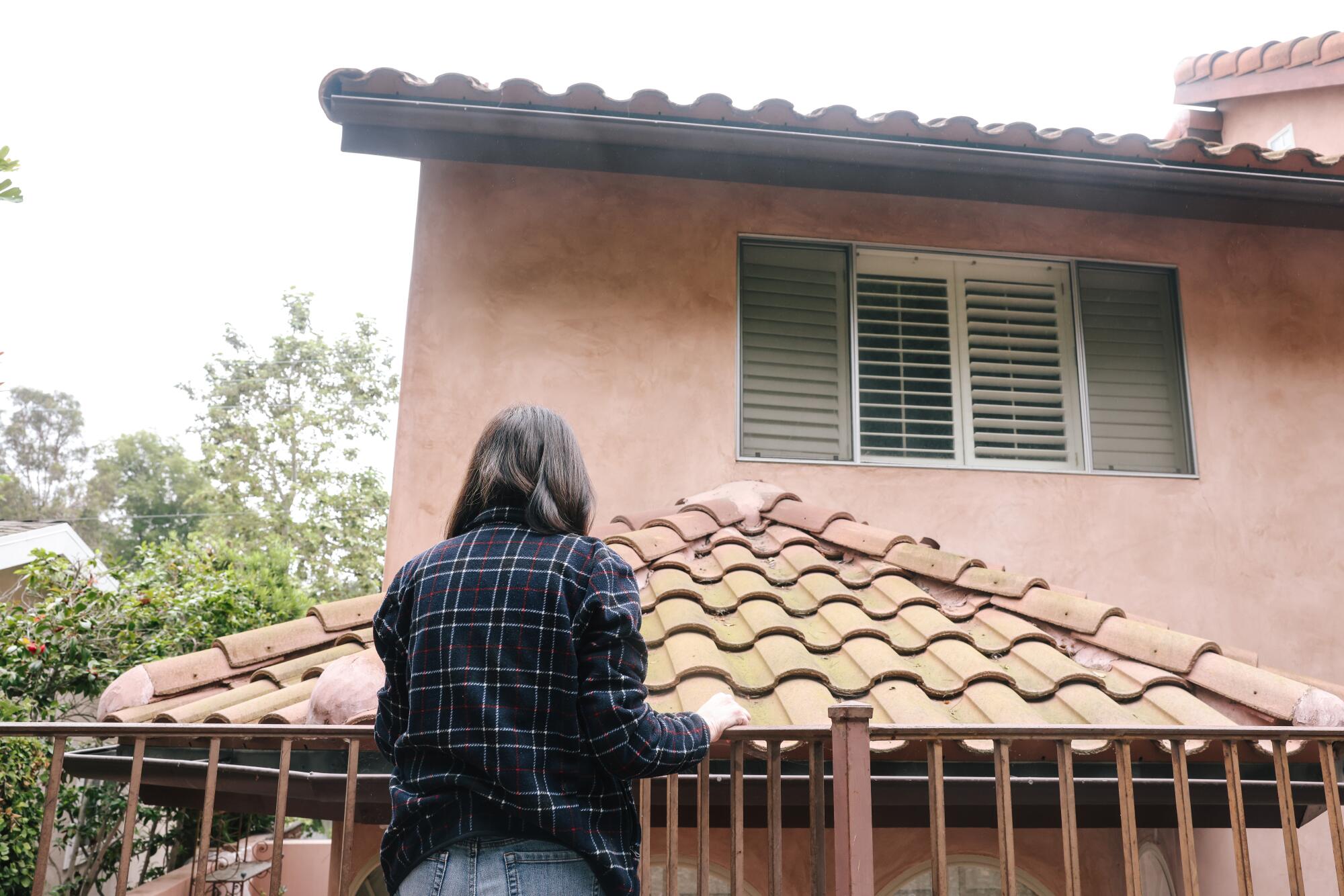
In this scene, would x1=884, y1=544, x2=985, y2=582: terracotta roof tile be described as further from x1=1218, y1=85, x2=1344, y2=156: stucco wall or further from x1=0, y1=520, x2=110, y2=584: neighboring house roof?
x1=0, y1=520, x2=110, y2=584: neighboring house roof

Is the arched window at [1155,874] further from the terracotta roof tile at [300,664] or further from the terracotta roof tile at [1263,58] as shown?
the terracotta roof tile at [1263,58]

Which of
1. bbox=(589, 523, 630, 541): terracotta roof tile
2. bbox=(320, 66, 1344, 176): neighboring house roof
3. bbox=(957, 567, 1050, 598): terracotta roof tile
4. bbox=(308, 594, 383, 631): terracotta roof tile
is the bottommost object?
bbox=(308, 594, 383, 631): terracotta roof tile

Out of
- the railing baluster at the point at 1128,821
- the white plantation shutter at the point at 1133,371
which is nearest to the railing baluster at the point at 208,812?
the railing baluster at the point at 1128,821

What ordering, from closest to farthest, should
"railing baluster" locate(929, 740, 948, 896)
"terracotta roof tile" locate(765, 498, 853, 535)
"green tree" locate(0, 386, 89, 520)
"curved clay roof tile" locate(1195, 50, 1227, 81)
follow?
"railing baluster" locate(929, 740, 948, 896)
"terracotta roof tile" locate(765, 498, 853, 535)
"curved clay roof tile" locate(1195, 50, 1227, 81)
"green tree" locate(0, 386, 89, 520)

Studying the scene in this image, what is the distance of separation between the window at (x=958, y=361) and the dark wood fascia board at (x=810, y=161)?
1.60 feet

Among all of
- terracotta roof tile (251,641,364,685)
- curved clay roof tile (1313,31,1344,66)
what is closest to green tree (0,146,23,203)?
terracotta roof tile (251,641,364,685)

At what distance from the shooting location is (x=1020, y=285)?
6.50 m

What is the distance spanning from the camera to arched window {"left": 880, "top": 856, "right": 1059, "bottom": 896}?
4.72 m

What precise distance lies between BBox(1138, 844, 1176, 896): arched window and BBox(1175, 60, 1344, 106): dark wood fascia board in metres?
7.34

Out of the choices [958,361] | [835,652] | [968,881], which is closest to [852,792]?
[835,652]

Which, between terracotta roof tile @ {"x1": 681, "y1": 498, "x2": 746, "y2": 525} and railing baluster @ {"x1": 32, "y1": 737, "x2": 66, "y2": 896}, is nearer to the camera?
railing baluster @ {"x1": 32, "y1": 737, "x2": 66, "y2": 896}

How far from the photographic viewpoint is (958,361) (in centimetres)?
632

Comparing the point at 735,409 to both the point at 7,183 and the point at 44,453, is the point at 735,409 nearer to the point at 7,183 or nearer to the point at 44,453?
the point at 7,183

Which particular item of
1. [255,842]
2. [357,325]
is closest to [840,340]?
[255,842]
